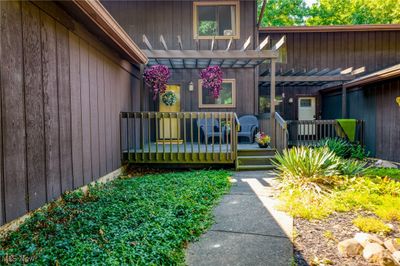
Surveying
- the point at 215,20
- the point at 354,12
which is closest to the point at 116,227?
the point at 215,20

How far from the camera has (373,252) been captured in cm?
223

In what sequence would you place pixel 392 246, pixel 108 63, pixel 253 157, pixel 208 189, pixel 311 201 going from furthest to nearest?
pixel 253 157, pixel 108 63, pixel 208 189, pixel 311 201, pixel 392 246

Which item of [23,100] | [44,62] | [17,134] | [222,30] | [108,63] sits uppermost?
[222,30]

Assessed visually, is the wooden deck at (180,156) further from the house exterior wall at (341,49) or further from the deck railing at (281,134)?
the house exterior wall at (341,49)

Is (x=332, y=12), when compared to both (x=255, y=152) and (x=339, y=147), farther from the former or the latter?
Answer: (x=255, y=152)

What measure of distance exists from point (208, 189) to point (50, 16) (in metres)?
3.19

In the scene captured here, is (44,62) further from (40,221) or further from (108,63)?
(108,63)

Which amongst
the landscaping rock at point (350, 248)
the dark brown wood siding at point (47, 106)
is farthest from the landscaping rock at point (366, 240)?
the dark brown wood siding at point (47, 106)

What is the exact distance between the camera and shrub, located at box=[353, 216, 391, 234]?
2.86 metres

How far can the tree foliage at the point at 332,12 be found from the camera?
17641 millimetres

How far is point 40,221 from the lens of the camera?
2852 millimetres

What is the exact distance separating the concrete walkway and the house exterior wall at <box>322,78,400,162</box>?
18.7 ft

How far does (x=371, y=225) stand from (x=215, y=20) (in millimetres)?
8077

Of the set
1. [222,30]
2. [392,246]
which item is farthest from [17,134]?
[222,30]
